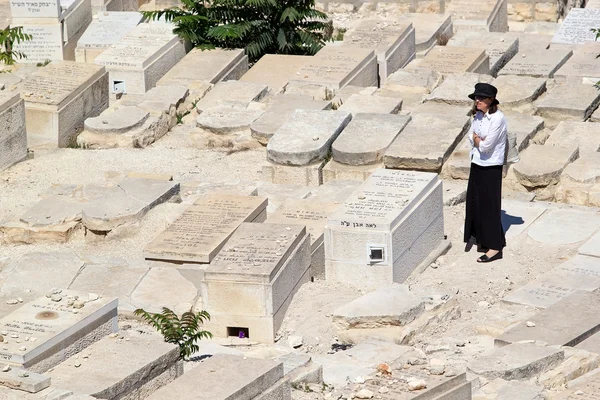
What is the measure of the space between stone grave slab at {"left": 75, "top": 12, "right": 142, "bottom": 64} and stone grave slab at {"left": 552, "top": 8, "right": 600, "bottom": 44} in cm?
517

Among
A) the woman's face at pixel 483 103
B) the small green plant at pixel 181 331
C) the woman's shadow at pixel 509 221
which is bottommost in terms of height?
the woman's shadow at pixel 509 221

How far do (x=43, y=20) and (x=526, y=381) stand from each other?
32.9 ft

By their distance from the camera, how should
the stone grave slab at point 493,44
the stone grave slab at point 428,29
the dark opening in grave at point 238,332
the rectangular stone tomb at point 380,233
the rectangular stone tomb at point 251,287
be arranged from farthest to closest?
1. the stone grave slab at point 428,29
2. the stone grave slab at point 493,44
3. the rectangular stone tomb at point 380,233
4. the dark opening in grave at point 238,332
5. the rectangular stone tomb at point 251,287

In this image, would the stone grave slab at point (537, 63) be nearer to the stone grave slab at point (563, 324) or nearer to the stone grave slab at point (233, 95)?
the stone grave slab at point (233, 95)

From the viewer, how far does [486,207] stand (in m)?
10.2

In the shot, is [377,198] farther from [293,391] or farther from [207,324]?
[293,391]

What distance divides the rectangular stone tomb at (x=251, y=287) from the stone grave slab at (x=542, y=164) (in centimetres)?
305

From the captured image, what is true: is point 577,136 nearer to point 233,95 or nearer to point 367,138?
point 367,138

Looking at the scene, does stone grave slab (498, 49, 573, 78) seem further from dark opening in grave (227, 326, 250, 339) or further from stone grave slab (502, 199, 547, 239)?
dark opening in grave (227, 326, 250, 339)

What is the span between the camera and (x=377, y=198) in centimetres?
1009

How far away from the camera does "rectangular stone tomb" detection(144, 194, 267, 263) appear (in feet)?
33.0

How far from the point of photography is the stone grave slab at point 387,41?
611 inches

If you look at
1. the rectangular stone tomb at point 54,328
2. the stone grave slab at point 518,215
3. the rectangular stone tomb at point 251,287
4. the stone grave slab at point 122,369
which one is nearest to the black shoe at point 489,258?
the stone grave slab at point 518,215

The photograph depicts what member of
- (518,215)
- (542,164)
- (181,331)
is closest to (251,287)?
(181,331)
